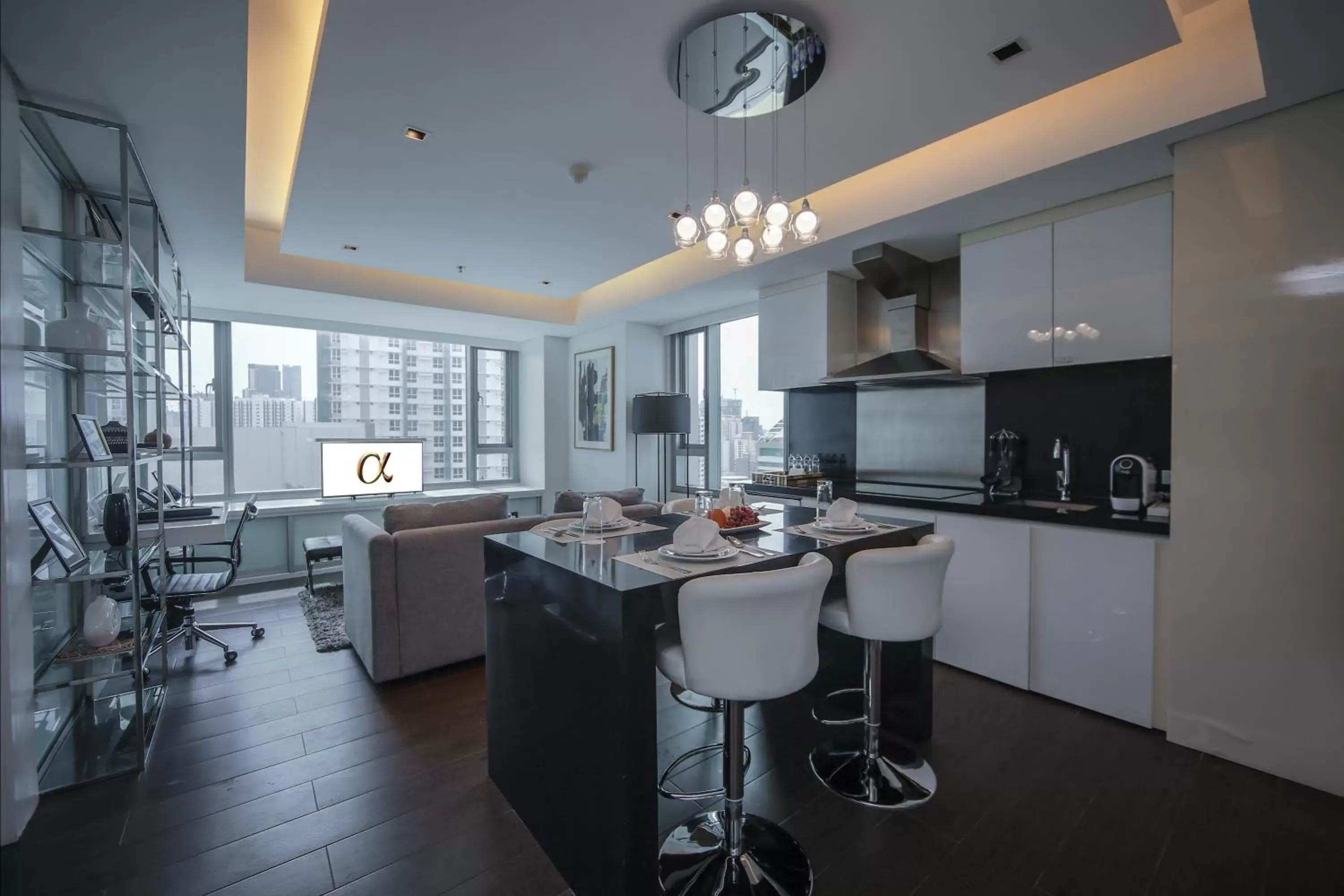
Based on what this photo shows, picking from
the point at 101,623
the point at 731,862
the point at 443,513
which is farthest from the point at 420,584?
the point at 731,862

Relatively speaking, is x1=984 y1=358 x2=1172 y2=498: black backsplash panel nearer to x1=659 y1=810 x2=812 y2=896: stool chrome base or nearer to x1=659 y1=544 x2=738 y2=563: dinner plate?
x1=659 y1=544 x2=738 y2=563: dinner plate

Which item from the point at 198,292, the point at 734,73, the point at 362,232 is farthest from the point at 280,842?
the point at 198,292

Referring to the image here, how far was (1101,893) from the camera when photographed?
1543 millimetres

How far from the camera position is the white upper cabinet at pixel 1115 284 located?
2.50m

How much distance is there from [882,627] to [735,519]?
2.01 feet

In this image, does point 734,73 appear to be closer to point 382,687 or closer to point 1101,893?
point 1101,893

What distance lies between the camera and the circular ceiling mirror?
1799 mm

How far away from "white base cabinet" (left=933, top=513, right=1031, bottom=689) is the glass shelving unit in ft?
11.8

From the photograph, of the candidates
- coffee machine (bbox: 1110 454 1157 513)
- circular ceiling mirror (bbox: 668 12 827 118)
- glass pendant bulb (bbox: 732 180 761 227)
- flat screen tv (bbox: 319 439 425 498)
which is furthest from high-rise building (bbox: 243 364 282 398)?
coffee machine (bbox: 1110 454 1157 513)

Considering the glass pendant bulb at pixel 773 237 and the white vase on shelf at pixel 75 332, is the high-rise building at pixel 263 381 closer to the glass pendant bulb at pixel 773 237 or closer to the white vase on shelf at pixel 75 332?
the white vase on shelf at pixel 75 332

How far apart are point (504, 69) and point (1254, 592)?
335cm

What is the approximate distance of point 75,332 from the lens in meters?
2.07

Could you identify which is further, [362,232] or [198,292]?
[198,292]

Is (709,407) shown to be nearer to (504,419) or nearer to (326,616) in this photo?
(504,419)
